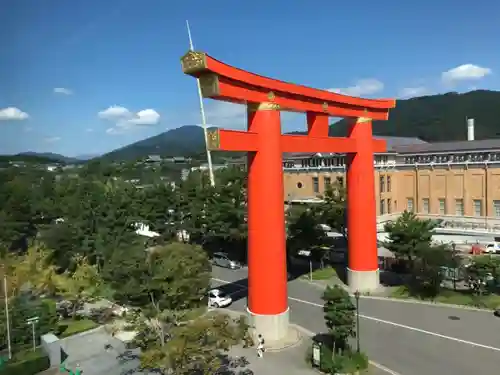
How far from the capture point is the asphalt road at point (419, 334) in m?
14.8

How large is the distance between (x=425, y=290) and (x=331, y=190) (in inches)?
351

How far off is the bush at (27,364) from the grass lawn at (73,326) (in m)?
2.83

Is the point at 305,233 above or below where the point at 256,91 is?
below

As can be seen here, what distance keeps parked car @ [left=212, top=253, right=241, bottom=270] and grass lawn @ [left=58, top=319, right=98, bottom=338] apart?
11.9m

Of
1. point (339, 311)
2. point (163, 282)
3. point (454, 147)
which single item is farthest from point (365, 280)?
point (454, 147)

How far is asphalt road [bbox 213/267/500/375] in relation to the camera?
48.5 feet

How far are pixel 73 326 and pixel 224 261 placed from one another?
43.4ft

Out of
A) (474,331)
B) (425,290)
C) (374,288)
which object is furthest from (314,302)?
(474,331)

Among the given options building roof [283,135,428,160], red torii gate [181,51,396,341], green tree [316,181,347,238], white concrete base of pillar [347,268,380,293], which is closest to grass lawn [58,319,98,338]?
red torii gate [181,51,396,341]

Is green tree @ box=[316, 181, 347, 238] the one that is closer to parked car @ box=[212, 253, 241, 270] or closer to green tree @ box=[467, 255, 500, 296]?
parked car @ box=[212, 253, 241, 270]

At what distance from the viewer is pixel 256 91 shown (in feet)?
53.5

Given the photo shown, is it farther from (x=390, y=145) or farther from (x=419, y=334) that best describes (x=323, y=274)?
(x=390, y=145)

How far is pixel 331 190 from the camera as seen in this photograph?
95.1 ft

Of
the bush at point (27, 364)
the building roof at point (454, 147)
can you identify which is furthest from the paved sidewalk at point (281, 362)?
the building roof at point (454, 147)
